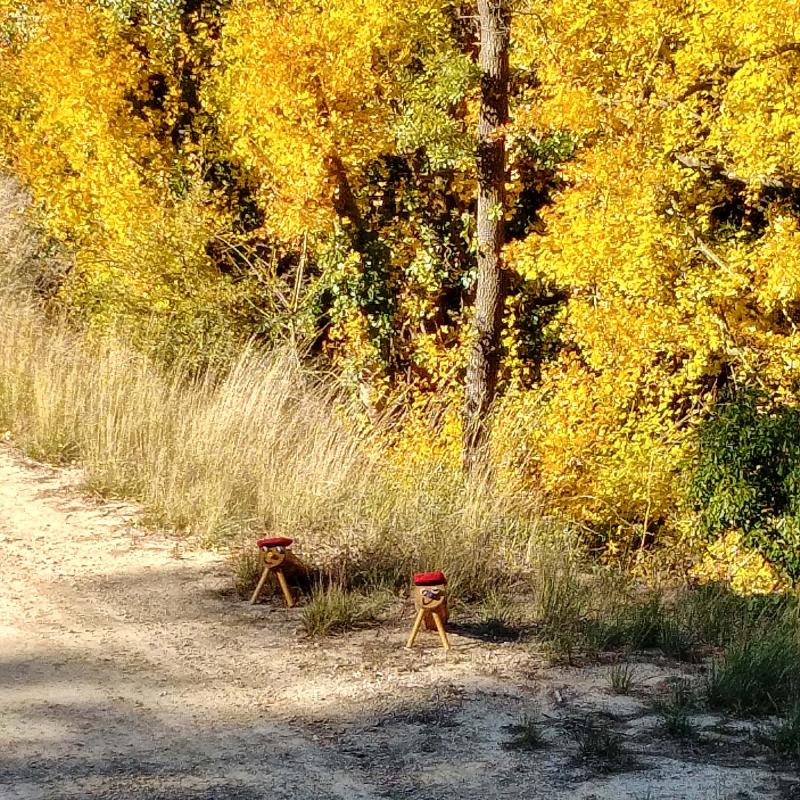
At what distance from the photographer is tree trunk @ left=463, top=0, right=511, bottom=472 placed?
1250 cm

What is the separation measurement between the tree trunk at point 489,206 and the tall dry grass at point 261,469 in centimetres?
354

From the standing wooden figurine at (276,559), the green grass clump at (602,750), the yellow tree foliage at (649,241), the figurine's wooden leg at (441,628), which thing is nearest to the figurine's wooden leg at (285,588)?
the standing wooden figurine at (276,559)

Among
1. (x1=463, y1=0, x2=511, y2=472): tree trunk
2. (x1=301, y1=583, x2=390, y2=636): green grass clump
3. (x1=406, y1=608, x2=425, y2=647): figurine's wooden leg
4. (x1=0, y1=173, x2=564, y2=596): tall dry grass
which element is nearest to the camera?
(x1=406, y1=608, x2=425, y2=647): figurine's wooden leg

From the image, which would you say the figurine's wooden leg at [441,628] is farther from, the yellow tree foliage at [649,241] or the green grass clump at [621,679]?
the yellow tree foliage at [649,241]

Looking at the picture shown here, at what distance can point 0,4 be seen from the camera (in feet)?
55.3

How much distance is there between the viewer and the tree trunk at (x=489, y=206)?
12500 millimetres

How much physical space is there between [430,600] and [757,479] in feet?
20.4

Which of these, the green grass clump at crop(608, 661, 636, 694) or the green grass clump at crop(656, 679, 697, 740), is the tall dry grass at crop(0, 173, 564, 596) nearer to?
the green grass clump at crop(608, 661, 636, 694)

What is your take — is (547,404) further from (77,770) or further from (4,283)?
(77,770)

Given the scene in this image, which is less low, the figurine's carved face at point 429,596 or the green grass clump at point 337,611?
the figurine's carved face at point 429,596

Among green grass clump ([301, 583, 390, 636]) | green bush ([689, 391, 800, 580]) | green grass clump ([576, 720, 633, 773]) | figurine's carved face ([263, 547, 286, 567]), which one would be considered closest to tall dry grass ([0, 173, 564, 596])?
green grass clump ([301, 583, 390, 636])

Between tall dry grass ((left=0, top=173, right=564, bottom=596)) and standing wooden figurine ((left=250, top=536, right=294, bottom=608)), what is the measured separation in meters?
0.35

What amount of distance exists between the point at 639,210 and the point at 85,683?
9.54 m

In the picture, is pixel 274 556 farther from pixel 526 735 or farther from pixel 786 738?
pixel 786 738
